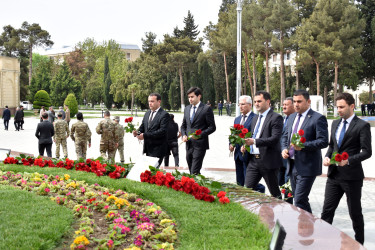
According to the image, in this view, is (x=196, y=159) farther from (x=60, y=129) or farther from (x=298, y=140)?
(x=60, y=129)

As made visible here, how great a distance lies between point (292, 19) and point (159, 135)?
37.6m

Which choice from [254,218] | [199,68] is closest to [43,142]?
[254,218]

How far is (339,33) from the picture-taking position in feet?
128

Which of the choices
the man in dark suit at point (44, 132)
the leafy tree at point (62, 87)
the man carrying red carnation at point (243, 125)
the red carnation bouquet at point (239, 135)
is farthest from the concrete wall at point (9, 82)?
the red carnation bouquet at point (239, 135)

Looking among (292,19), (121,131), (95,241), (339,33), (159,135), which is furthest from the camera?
(292,19)

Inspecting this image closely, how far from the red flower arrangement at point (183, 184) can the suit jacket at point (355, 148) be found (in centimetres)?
128

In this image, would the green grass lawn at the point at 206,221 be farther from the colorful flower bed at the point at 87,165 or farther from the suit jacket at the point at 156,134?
the suit jacket at the point at 156,134

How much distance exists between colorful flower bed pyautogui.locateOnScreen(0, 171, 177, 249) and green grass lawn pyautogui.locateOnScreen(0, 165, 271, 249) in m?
0.14

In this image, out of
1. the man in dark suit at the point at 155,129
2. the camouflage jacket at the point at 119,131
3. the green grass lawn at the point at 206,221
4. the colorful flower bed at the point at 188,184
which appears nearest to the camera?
the green grass lawn at the point at 206,221

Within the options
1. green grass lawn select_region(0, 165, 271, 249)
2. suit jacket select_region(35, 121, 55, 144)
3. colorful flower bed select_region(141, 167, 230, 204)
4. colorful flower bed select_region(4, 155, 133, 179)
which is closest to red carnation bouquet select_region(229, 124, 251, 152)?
colorful flower bed select_region(141, 167, 230, 204)

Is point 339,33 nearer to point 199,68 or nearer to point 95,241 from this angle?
point 199,68

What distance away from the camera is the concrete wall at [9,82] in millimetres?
43938

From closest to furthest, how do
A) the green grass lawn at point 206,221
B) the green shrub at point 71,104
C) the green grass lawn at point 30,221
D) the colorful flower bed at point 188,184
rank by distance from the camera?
1. the green grass lawn at point 206,221
2. the green grass lawn at point 30,221
3. the colorful flower bed at point 188,184
4. the green shrub at point 71,104

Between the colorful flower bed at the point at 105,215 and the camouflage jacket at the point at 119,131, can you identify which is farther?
the camouflage jacket at the point at 119,131
